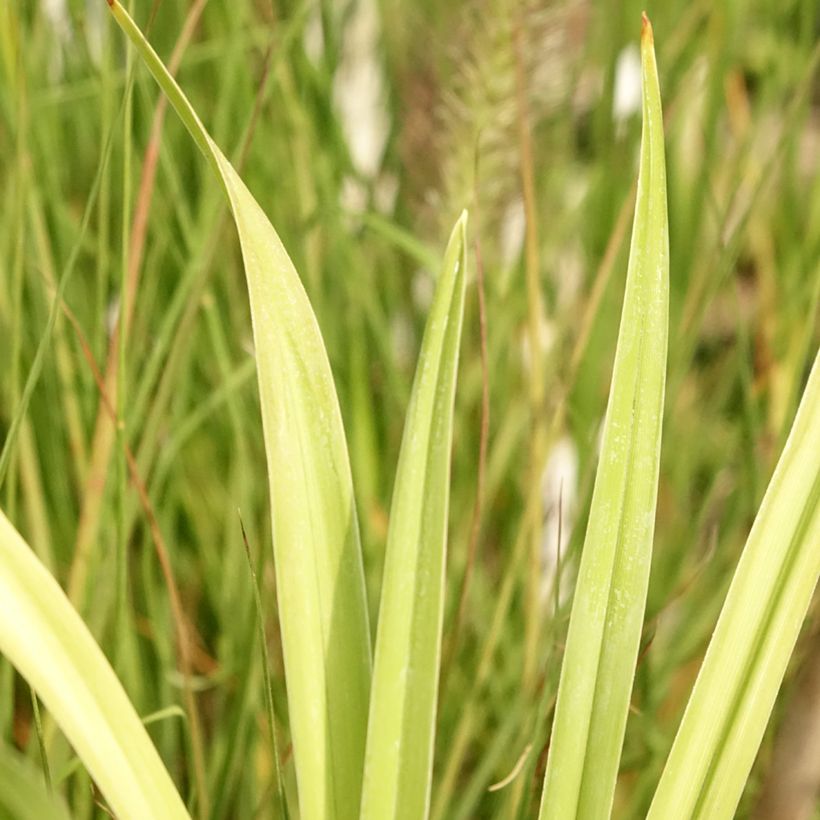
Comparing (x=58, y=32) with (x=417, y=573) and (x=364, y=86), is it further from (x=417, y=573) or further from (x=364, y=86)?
(x=417, y=573)

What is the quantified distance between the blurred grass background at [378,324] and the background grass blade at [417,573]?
9 centimetres

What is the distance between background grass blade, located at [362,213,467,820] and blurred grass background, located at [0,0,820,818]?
0.09m

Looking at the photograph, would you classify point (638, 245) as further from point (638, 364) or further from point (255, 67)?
point (255, 67)

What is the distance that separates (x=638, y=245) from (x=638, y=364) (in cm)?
4

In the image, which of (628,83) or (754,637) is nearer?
(754,637)

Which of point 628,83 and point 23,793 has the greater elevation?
point 628,83

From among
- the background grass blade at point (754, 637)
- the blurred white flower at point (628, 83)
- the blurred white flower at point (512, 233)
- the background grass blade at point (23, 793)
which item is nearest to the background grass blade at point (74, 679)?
the background grass blade at point (23, 793)

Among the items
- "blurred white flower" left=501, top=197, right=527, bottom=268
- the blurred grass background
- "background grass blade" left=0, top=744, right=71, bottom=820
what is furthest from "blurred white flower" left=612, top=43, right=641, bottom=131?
"background grass blade" left=0, top=744, right=71, bottom=820

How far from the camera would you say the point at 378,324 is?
0.64 metres

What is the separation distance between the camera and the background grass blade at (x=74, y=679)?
0.28 metres

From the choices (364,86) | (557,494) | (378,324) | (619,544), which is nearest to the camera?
(619,544)

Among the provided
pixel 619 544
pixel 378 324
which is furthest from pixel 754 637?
pixel 378 324

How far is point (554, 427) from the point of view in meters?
0.51

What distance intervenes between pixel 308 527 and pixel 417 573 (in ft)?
0.13
